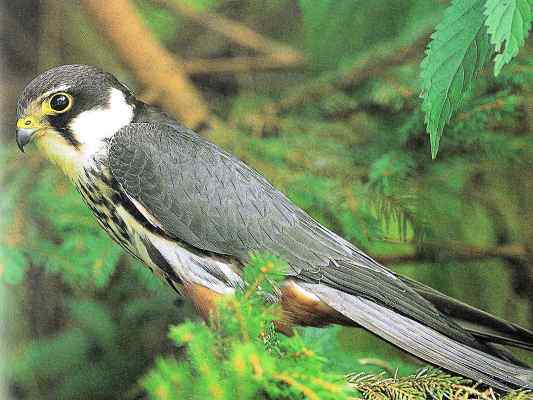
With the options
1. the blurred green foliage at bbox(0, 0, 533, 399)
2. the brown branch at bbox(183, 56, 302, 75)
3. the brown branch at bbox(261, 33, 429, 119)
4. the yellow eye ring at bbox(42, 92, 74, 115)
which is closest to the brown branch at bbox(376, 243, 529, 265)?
the blurred green foliage at bbox(0, 0, 533, 399)

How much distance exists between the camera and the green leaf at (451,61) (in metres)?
0.96

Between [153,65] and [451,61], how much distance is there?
1003mm

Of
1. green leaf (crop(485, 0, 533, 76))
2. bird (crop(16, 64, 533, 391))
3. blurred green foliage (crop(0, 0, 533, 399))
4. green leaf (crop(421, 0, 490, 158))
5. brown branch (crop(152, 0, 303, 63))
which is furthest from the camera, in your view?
brown branch (crop(152, 0, 303, 63))

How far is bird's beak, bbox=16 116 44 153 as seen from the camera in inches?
43.4

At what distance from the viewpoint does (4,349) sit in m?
1.64

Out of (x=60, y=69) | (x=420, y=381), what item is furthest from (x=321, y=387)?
(x=60, y=69)

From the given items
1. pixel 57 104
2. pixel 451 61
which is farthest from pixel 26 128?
pixel 451 61

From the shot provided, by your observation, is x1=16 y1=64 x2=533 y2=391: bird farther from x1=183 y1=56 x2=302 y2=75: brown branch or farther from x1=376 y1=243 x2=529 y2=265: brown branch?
x1=183 y1=56 x2=302 y2=75: brown branch

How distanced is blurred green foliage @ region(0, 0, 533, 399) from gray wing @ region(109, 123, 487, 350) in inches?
16.6

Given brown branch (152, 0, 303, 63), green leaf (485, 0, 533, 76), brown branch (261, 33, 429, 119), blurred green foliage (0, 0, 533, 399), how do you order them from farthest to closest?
brown branch (152, 0, 303, 63), brown branch (261, 33, 429, 119), blurred green foliage (0, 0, 533, 399), green leaf (485, 0, 533, 76)

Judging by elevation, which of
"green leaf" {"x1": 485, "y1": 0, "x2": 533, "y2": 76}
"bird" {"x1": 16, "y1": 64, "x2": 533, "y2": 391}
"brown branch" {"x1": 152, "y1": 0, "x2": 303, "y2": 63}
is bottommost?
"bird" {"x1": 16, "y1": 64, "x2": 533, "y2": 391}

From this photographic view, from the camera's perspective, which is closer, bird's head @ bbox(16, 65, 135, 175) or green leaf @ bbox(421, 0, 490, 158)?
green leaf @ bbox(421, 0, 490, 158)

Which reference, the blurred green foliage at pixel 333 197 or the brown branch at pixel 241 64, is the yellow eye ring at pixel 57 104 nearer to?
the blurred green foliage at pixel 333 197

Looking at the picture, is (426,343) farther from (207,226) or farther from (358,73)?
(358,73)
